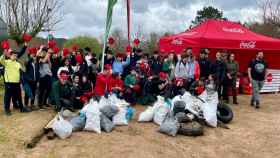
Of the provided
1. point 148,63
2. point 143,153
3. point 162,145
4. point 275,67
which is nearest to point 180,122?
point 162,145

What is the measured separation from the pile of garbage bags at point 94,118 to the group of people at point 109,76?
40cm

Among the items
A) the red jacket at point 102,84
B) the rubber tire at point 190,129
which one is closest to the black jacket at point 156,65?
the red jacket at point 102,84

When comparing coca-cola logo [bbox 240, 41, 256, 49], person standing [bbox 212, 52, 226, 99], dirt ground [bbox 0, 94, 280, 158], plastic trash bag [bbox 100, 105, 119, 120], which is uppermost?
coca-cola logo [bbox 240, 41, 256, 49]

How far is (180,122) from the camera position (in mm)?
8781

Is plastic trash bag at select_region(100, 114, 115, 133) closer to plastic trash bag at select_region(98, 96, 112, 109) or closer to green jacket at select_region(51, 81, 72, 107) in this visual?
plastic trash bag at select_region(98, 96, 112, 109)

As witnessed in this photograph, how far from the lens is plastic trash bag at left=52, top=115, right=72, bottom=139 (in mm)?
7777

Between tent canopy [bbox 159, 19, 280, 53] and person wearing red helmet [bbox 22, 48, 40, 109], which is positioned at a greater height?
tent canopy [bbox 159, 19, 280, 53]

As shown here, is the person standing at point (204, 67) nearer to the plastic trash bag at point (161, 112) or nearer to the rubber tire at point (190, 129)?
the plastic trash bag at point (161, 112)

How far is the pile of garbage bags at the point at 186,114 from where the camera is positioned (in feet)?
28.2

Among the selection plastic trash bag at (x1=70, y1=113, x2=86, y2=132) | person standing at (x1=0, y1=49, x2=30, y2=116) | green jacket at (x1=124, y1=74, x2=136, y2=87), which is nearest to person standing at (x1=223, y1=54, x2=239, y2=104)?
green jacket at (x1=124, y1=74, x2=136, y2=87)

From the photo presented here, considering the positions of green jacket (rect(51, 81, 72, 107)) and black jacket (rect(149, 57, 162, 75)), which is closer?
green jacket (rect(51, 81, 72, 107))

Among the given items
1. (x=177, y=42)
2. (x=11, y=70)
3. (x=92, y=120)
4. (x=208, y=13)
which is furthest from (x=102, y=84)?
(x=208, y=13)

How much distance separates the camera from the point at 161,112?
9.19 m

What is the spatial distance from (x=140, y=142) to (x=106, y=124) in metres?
0.97
